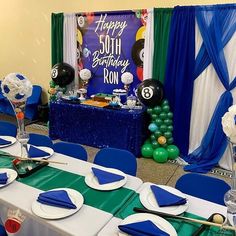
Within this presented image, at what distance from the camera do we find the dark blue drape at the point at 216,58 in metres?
3.16

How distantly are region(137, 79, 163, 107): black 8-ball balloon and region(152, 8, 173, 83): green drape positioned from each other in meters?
0.21

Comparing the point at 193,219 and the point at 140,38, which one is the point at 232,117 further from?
the point at 140,38

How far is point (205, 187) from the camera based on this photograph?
5.48 ft

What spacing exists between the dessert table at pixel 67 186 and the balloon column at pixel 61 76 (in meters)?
2.58

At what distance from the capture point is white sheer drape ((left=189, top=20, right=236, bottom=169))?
3246 millimetres

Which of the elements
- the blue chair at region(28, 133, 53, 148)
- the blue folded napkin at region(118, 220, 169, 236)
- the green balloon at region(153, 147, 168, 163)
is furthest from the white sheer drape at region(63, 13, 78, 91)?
the blue folded napkin at region(118, 220, 169, 236)

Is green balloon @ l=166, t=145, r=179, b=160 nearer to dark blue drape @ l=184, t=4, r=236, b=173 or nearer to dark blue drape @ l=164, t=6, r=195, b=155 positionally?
dark blue drape @ l=164, t=6, r=195, b=155

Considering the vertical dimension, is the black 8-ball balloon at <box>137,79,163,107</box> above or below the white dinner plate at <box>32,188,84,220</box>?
above

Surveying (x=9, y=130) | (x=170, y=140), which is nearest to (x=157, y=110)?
(x=170, y=140)

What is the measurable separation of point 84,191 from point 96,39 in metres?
3.19

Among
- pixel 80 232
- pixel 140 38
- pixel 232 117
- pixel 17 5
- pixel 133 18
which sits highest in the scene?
pixel 17 5

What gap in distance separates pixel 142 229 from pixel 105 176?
0.55 m

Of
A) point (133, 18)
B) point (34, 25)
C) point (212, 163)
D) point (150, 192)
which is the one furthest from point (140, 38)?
point (150, 192)

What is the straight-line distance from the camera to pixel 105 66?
425 cm
